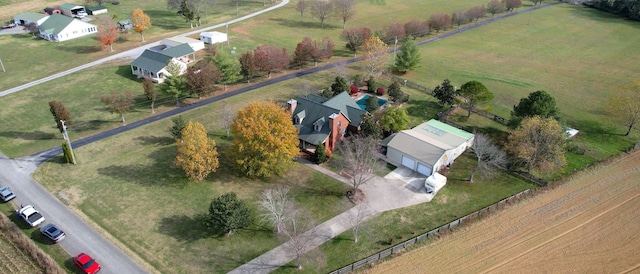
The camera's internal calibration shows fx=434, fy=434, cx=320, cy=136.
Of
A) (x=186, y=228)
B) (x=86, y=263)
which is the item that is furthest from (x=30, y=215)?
(x=186, y=228)

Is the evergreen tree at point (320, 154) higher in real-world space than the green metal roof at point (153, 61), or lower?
lower

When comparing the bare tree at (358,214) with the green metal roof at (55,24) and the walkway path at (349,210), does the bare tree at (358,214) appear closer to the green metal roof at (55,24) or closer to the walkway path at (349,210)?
the walkway path at (349,210)

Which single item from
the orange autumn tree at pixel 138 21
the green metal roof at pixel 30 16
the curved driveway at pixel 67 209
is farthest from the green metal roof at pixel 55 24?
the curved driveway at pixel 67 209

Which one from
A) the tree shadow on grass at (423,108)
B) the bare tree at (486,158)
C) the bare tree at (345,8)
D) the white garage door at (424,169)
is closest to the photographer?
the bare tree at (486,158)

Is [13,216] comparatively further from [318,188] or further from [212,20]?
[212,20]

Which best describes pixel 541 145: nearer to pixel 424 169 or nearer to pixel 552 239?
pixel 552 239

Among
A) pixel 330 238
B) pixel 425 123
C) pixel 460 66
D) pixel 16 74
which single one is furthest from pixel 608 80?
pixel 16 74

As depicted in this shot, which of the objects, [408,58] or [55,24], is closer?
[408,58]

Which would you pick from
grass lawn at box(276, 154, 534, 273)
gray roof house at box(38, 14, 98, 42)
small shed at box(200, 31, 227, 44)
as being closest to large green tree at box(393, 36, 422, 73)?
grass lawn at box(276, 154, 534, 273)
